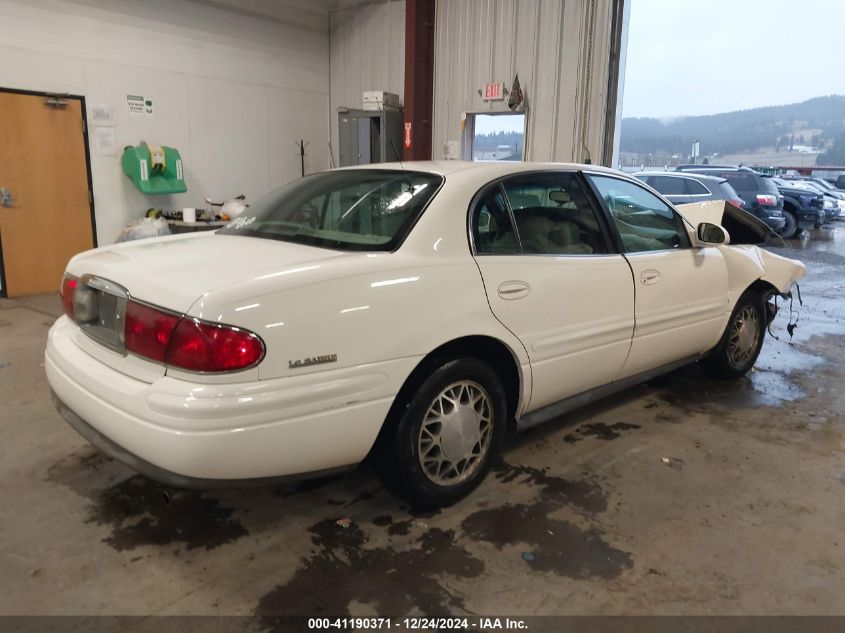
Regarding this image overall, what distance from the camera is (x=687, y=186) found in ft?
37.1

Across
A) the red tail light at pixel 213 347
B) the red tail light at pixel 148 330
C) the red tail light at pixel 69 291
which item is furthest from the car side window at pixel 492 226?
the red tail light at pixel 69 291

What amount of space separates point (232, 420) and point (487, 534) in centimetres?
114

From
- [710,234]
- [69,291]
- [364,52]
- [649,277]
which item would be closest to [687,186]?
[364,52]

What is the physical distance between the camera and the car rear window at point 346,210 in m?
2.58

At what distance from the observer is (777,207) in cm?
1315

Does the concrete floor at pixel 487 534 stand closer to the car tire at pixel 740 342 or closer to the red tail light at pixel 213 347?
the car tire at pixel 740 342

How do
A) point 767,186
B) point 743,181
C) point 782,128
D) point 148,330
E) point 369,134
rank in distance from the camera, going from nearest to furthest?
point 148,330 < point 369,134 < point 767,186 < point 743,181 < point 782,128

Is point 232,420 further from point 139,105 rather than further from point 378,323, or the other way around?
point 139,105

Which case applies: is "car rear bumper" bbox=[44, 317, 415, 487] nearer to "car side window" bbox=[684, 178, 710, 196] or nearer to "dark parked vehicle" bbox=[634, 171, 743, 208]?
"dark parked vehicle" bbox=[634, 171, 743, 208]

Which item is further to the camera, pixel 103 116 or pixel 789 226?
pixel 789 226

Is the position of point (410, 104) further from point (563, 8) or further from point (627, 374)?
point (627, 374)

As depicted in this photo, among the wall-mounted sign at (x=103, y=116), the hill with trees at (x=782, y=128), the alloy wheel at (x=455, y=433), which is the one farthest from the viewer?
the hill with trees at (x=782, y=128)

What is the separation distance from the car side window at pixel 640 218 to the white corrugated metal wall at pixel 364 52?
6.48 meters

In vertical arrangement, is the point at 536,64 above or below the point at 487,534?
above
